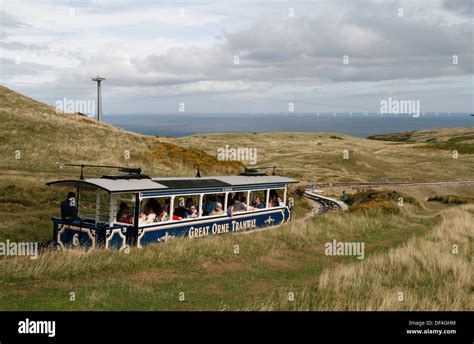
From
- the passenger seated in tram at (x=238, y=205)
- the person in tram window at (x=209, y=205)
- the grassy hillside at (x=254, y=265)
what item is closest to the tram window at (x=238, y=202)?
the passenger seated in tram at (x=238, y=205)

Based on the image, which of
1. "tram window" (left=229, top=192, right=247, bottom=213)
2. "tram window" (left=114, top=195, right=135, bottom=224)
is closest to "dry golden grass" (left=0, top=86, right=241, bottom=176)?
"tram window" (left=229, top=192, right=247, bottom=213)

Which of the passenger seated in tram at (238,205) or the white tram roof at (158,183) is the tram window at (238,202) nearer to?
the passenger seated in tram at (238,205)

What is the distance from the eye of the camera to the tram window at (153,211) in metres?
18.2

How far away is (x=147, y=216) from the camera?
18250mm

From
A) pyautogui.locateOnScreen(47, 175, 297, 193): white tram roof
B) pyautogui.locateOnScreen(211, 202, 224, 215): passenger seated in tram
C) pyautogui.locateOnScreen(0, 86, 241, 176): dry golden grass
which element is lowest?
pyautogui.locateOnScreen(211, 202, 224, 215): passenger seated in tram

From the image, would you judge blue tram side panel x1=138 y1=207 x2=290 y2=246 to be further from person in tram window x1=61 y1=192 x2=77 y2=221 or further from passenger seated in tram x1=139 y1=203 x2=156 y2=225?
person in tram window x1=61 y1=192 x2=77 y2=221

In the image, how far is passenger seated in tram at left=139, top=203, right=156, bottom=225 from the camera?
1798cm

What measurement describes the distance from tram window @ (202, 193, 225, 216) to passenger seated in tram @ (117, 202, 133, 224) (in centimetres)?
436

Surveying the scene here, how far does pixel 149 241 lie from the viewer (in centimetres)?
1805

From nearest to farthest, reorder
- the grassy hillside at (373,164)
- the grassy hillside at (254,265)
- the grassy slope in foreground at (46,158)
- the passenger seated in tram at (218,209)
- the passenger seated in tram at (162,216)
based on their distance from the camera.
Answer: the grassy hillside at (254,265)
the passenger seated in tram at (162,216)
the passenger seated in tram at (218,209)
the grassy slope in foreground at (46,158)
the grassy hillside at (373,164)

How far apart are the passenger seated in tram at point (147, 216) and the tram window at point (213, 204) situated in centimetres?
354

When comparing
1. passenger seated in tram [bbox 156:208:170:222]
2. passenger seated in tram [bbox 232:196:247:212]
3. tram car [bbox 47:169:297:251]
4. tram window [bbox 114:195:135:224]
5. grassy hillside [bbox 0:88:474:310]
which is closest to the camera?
grassy hillside [bbox 0:88:474:310]
